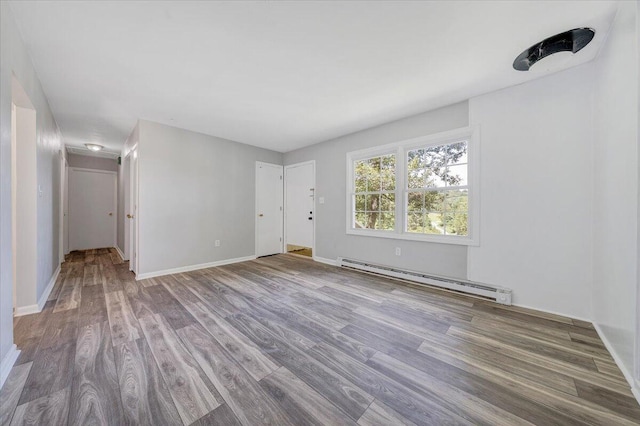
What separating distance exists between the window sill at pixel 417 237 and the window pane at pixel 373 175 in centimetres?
73

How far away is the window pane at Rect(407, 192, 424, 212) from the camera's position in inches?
131

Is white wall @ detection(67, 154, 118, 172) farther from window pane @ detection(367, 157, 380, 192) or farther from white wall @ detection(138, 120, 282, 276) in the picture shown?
window pane @ detection(367, 157, 380, 192)

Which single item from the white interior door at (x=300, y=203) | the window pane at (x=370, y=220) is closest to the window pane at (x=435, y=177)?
the window pane at (x=370, y=220)

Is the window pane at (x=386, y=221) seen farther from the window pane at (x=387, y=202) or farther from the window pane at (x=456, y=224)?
the window pane at (x=456, y=224)

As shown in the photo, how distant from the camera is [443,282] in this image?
3.02m

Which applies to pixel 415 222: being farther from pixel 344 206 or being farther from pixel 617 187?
pixel 617 187

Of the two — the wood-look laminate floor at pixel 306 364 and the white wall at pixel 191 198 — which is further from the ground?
the white wall at pixel 191 198

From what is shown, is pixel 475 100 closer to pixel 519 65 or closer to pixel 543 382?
pixel 519 65

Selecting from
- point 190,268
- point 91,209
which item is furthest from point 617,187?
point 91,209

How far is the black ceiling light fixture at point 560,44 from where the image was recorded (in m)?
1.78

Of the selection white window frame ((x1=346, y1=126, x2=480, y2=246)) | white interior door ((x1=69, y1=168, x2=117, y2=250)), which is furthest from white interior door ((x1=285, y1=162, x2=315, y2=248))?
white interior door ((x1=69, y1=168, x2=117, y2=250))

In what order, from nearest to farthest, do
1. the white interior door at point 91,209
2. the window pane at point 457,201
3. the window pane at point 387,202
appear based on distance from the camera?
the window pane at point 457,201 → the window pane at point 387,202 → the white interior door at point 91,209

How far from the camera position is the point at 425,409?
1.23 metres

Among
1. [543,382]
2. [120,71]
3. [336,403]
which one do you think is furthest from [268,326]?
[120,71]
